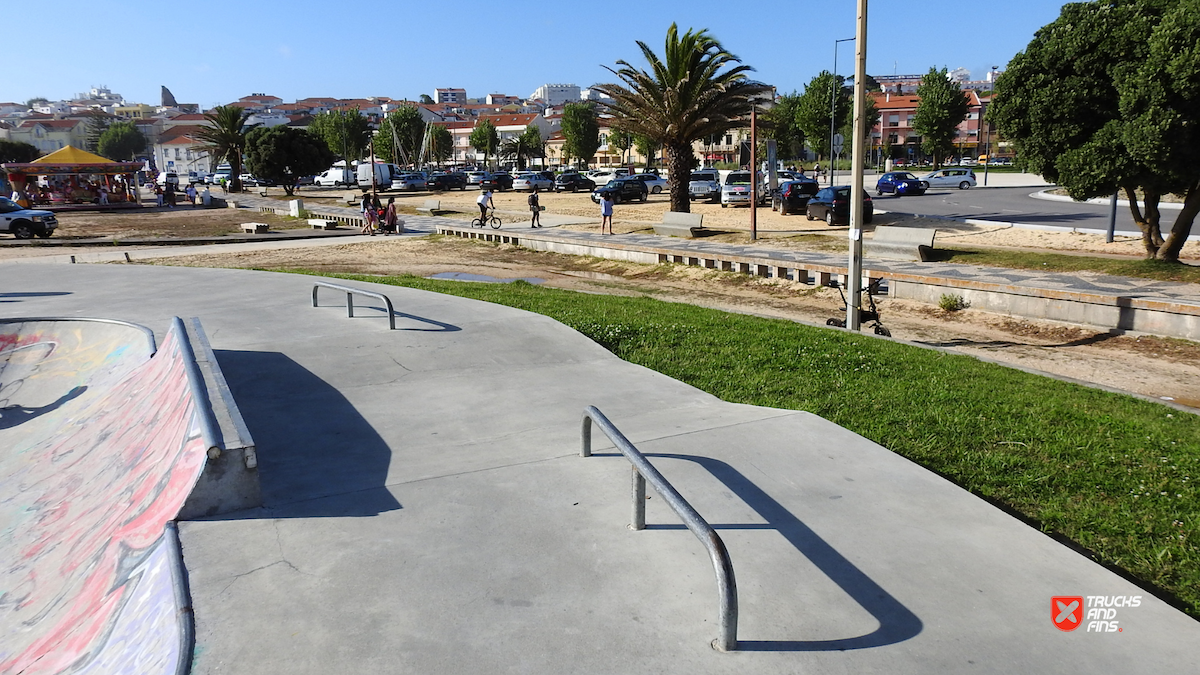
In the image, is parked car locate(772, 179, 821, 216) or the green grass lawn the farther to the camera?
parked car locate(772, 179, 821, 216)

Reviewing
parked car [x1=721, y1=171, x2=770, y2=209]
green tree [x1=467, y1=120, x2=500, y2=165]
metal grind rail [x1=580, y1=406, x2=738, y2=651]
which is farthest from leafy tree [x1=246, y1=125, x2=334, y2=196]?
metal grind rail [x1=580, y1=406, x2=738, y2=651]

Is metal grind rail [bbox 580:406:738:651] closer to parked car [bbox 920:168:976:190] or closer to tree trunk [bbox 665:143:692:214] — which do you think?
tree trunk [bbox 665:143:692:214]

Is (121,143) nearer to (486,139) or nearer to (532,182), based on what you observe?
(486,139)

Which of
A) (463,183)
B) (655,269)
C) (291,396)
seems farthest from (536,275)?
(463,183)

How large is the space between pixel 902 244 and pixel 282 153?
167 ft

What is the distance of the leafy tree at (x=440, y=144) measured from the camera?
4220 inches

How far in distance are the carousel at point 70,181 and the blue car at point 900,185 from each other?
1837 inches

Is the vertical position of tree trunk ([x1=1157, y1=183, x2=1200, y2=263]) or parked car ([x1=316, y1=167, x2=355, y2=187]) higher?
parked car ([x1=316, y1=167, x2=355, y2=187])

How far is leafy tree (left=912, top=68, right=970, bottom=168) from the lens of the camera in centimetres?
6538

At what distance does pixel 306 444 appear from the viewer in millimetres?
6055

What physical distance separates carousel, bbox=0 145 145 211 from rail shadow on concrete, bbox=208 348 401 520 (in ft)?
164

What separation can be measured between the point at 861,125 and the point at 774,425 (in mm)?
6936

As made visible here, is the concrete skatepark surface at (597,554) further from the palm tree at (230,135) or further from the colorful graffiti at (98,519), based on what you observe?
the palm tree at (230,135)

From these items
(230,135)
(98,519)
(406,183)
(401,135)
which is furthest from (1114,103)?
(401,135)
